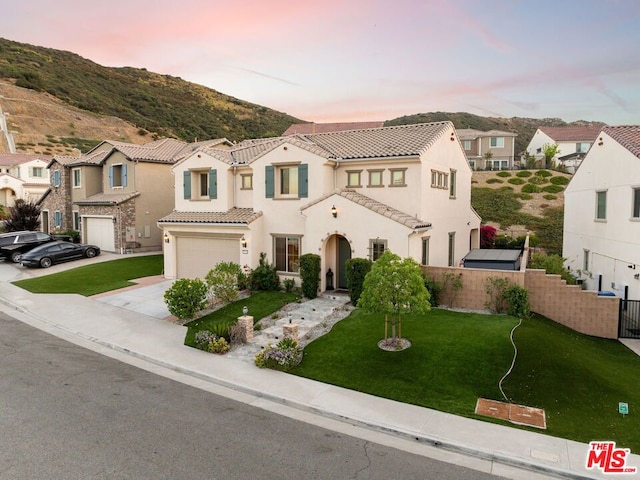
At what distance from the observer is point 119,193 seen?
32.5 metres

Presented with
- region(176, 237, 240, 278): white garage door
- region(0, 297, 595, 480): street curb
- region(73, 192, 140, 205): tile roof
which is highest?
region(73, 192, 140, 205): tile roof

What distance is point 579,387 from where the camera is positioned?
10398mm

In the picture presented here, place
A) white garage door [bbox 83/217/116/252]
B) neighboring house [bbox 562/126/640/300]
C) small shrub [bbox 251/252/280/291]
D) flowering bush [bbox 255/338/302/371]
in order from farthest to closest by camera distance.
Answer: white garage door [bbox 83/217/116/252] < small shrub [bbox 251/252/280/291] < neighboring house [bbox 562/126/640/300] < flowering bush [bbox 255/338/302/371]

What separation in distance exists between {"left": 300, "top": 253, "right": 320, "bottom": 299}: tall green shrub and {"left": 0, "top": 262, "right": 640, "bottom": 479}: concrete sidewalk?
17.8 ft

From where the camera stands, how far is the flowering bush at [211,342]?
1338 centimetres

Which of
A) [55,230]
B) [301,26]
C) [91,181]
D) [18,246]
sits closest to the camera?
[301,26]

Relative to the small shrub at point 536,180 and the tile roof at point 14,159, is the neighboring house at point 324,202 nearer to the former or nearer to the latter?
the small shrub at point 536,180

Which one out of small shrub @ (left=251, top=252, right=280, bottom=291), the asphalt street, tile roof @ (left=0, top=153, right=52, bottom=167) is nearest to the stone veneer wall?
small shrub @ (left=251, top=252, right=280, bottom=291)

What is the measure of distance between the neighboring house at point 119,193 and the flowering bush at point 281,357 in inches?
885

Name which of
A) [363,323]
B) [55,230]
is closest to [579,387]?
[363,323]

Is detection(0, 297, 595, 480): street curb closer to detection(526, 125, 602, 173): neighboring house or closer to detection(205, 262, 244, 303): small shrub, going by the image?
detection(205, 262, 244, 303): small shrub

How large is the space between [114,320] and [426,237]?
13.2 metres

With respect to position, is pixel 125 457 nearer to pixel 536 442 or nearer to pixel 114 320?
pixel 536 442

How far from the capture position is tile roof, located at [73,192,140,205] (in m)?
30.6
